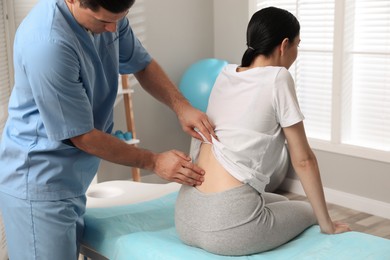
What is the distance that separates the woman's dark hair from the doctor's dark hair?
0.45 metres

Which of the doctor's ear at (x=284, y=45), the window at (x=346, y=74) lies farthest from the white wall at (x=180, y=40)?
the doctor's ear at (x=284, y=45)

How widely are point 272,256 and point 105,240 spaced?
0.60 m

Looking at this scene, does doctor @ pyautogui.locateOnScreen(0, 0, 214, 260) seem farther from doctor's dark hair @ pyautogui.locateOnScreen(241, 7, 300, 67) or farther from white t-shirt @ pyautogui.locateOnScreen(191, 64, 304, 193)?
doctor's dark hair @ pyautogui.locateOnScreen(241, 7, 300, 67)

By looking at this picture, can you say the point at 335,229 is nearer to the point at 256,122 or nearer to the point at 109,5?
the point at 256,122

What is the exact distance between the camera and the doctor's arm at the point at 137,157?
65.2 inches

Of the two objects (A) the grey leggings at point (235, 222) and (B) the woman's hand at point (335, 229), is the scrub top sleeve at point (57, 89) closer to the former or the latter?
(A) the grey leggings at point (235, 222)

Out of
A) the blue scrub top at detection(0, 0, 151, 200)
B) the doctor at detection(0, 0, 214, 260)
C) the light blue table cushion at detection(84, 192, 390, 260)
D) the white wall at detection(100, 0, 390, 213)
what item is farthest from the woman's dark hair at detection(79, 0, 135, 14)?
the white wall at detection(100, 0, 390, 213)

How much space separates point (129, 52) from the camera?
2.04m

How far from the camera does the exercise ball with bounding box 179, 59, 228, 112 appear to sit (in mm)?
3930

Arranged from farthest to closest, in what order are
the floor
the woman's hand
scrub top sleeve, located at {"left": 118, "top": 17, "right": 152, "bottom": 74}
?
1. the floor
2. scrub top sleeve, located at {"left": 118, "top": 17, "right": 152, "bottom": 74}
3. the woman's hand

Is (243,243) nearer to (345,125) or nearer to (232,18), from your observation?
(345,125)

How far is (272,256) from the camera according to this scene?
1664 mm

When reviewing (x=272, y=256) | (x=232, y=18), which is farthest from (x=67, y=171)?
(x=232, y=18)

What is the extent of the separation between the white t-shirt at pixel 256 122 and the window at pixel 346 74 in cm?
195
